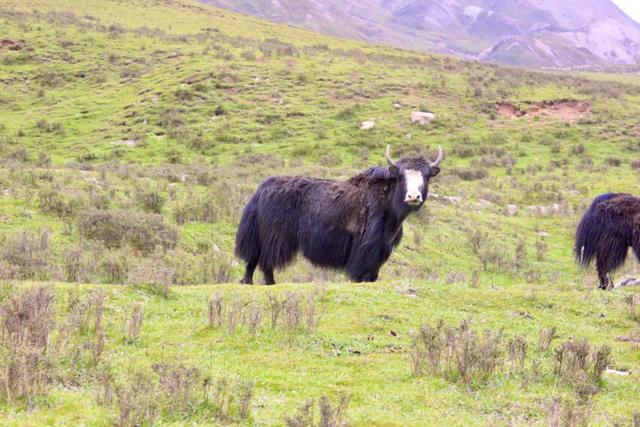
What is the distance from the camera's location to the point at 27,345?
5531mm

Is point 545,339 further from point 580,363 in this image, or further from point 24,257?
point 24,257

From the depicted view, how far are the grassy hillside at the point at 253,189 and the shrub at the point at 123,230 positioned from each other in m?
0.05

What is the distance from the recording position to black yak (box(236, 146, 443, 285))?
1073 cm

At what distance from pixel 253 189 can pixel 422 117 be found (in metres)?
18.3

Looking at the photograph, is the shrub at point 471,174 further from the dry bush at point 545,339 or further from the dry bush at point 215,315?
the dry bush at point 215,315

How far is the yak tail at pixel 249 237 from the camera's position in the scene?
38.2 ft

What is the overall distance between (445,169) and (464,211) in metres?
8.09

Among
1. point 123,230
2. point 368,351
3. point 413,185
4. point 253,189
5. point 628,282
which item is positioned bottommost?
point 123,230

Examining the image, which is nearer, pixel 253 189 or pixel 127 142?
pixel 253 189

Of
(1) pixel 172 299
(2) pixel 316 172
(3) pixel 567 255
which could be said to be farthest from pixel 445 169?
(1) pixel 172 299

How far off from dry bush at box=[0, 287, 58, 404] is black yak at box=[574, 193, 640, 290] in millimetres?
9278

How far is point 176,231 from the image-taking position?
14766 mm

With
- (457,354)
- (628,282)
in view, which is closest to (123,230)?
(457,354)

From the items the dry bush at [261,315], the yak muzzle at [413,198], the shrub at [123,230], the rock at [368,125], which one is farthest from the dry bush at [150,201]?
the rock at [368,125]
